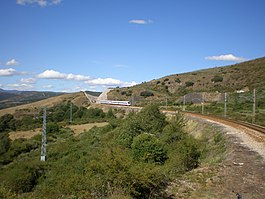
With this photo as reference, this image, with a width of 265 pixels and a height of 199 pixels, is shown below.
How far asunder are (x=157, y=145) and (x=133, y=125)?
11.2 meters

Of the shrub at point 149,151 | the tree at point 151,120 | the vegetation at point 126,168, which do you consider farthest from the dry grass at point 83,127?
the shrub at point 149,151

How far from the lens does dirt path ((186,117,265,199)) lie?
36.0 ft

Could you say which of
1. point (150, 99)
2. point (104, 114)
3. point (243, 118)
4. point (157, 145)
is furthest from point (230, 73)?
point (157, 145)

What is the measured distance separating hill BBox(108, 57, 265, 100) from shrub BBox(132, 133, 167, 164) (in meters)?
59.1

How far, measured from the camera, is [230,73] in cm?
9550

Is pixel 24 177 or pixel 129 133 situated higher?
pixel 129 133

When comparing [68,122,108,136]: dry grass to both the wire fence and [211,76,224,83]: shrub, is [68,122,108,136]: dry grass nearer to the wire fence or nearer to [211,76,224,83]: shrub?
the wire fence

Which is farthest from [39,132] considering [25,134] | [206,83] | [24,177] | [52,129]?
[206,83]

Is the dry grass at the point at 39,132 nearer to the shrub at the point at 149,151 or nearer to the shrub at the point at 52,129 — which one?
the shrub at the point at 52,129

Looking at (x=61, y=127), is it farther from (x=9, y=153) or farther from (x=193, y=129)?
(x=193, y=129)

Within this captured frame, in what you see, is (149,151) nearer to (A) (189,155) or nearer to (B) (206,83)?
(A) (189,155)

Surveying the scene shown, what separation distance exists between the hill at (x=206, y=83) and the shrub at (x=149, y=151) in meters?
59.1

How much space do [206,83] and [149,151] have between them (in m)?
76.3

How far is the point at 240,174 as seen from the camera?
1287cm
